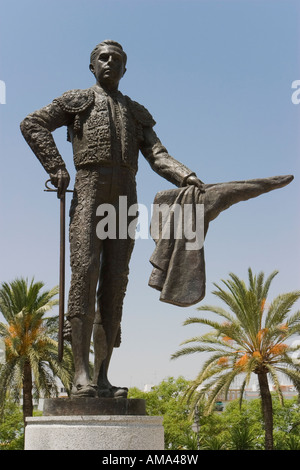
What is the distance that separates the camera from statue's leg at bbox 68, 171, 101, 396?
541 cm

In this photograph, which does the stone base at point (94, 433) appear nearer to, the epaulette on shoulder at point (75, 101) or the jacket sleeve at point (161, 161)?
the jacket sleeve at point (161, 161)

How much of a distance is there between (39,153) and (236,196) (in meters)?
1.83

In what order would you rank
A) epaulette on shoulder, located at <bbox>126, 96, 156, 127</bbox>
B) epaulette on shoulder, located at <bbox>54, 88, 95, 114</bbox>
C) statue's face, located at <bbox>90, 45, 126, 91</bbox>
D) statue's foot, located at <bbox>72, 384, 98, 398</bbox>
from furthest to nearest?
epaulette on shoulder, located at <bbox>126, 96, 156, 127</bbox>
statue's face, located at <bbox>90, 45, 126, 91</bbox>
epaulette on shoulder, located at <bbox>54, 88, 95, 114</bbox>
statue's foot, located at <bbox>72, 384, 98, 398</bbox>

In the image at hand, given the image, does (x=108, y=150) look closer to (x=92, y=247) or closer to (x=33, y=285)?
(x=92, y=247)

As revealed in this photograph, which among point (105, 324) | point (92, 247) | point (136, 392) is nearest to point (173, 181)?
point (92, 247)

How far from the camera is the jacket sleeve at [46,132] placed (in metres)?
5.72

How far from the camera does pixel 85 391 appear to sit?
200 inches

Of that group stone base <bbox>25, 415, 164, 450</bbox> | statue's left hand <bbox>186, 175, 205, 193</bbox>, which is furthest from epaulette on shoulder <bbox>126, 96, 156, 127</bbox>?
stone base <bbox>25, 415, 164, 450</bbox>

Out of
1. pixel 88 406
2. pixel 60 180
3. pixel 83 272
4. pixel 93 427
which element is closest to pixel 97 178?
pixel 60 180

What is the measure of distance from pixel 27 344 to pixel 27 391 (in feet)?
5.02

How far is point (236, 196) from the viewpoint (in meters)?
5.72

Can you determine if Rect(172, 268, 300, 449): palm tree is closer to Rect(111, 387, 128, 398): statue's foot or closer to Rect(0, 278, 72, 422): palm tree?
Rect(0, 278, 72, 422): palm tree

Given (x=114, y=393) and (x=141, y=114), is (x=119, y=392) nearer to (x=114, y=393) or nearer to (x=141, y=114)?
(x=114, y=393)

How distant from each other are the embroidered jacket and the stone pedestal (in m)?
2.07
